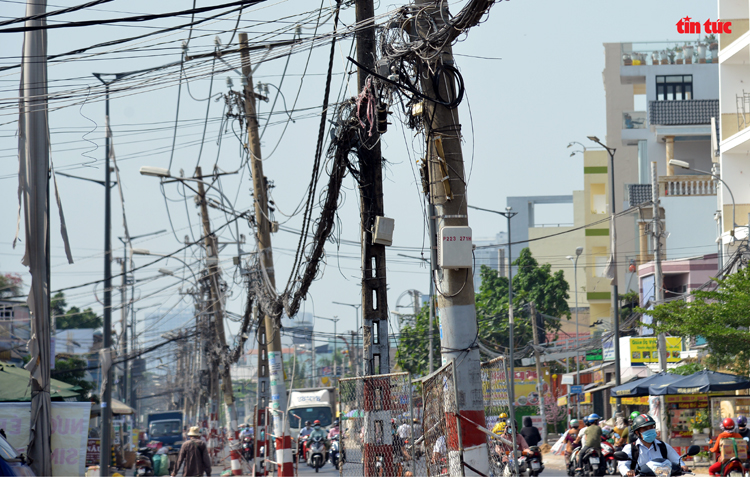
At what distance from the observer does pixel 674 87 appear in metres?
51.2

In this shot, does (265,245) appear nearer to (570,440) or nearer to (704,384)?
(570,440)

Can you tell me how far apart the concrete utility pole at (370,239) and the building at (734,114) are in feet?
71.3

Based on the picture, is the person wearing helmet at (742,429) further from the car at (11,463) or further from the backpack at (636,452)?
the car at (11,463)

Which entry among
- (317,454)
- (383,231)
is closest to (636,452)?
(383,231)

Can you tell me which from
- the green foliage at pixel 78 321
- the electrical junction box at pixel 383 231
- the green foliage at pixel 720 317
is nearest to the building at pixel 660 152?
the green foliage at pixel 720 317

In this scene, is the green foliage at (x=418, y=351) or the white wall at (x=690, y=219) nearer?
the white wall at (x=690, y=219)

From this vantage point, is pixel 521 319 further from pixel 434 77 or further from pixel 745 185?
pixel 434 77

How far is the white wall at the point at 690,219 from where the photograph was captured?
46.4m

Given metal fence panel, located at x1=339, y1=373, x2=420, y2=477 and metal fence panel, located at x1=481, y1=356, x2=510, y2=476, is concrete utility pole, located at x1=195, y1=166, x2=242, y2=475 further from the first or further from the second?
metal fence panel, located at x1=481, y1=356, x2=510, y2=476

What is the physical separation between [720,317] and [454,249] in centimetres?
1520

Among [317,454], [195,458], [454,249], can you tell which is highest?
[454,249]

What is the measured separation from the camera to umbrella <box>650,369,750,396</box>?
72.4 feet

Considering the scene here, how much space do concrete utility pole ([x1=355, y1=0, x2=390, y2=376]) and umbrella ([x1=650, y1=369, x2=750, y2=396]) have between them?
11.2 meters

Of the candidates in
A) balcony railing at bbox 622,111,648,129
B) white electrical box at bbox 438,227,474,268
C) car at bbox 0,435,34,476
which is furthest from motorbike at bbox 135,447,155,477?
balcony railing at bbox 622,111,648,129
